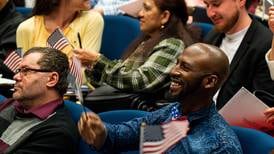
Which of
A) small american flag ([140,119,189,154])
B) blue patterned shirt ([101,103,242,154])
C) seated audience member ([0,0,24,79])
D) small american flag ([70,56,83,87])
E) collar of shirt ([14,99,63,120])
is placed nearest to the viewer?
small american flag ([140,119,189,154])

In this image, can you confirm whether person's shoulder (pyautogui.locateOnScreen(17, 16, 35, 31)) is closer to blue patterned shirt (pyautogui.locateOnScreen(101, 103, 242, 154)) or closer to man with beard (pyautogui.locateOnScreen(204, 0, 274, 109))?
man with beard (pyautogui.locateOnScreen(204, 0, 274, 109))

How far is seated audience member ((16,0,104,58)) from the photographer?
375 cm

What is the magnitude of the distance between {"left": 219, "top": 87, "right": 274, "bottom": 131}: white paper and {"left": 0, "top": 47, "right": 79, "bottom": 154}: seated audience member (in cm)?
64

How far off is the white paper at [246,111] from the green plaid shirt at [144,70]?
63 cm

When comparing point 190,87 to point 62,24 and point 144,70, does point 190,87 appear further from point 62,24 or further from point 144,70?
point 62,24

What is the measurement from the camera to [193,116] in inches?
87.8

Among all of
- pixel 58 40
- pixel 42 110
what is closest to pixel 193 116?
pixel 42 110

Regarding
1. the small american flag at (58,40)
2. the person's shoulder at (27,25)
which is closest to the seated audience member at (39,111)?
the small american flag at (58,40)

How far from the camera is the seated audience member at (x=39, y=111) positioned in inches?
101

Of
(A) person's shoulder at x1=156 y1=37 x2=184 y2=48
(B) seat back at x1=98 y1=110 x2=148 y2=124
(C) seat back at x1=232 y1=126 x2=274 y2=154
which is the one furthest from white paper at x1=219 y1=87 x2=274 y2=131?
(A) person's shoulder at x1=156 y1=37 x2=184 y2=48

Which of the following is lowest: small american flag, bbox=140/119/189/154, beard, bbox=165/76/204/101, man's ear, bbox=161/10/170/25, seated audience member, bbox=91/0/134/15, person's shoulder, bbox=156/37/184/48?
seated audience member, bbox=91/0/134/15

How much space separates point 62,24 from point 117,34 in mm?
525

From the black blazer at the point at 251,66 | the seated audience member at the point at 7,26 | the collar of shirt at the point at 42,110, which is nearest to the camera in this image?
the collar of shirt at the point at 42,110

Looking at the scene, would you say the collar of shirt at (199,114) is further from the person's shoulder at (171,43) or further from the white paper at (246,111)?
the person's shoulder at (171,43)
